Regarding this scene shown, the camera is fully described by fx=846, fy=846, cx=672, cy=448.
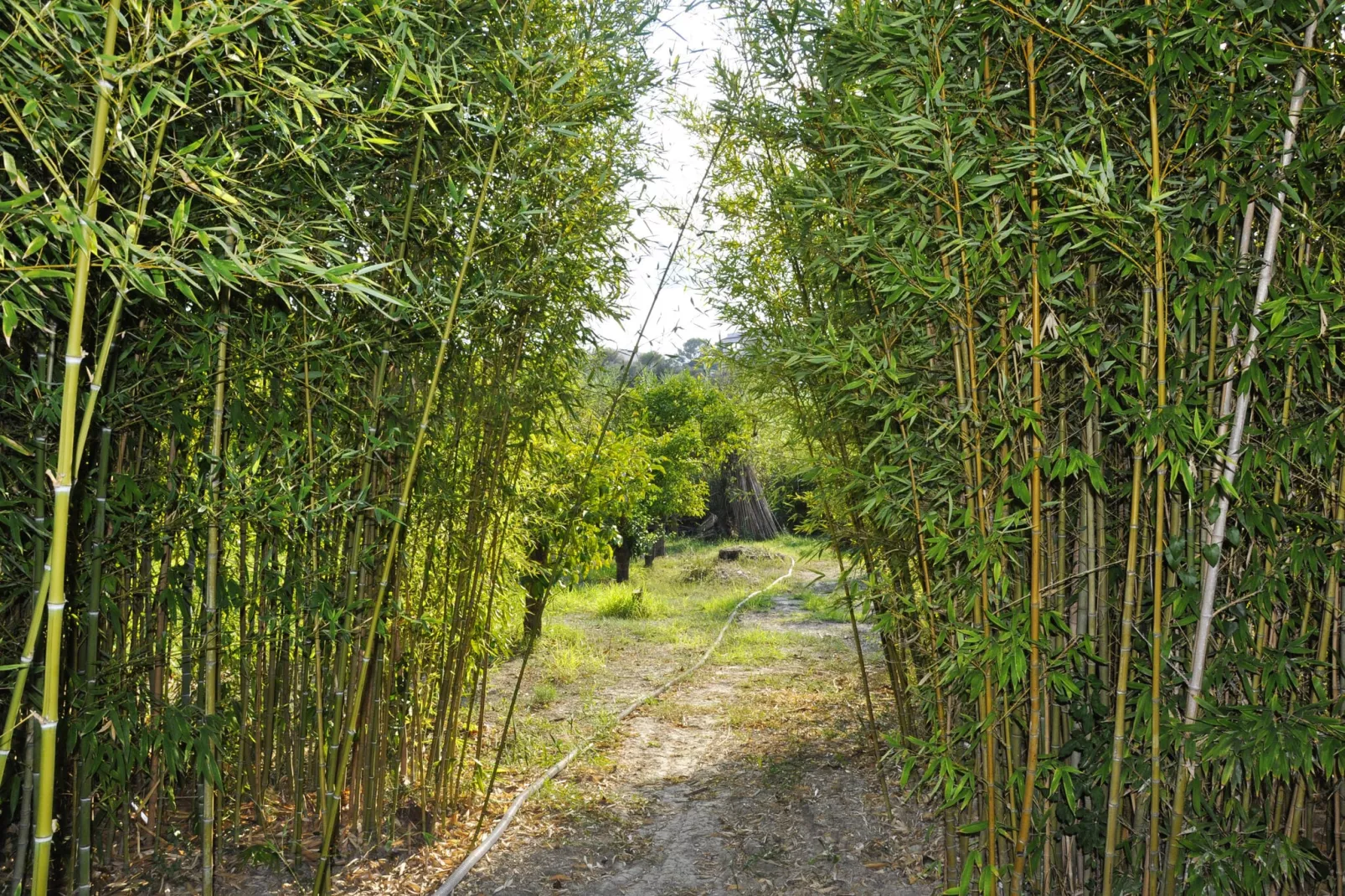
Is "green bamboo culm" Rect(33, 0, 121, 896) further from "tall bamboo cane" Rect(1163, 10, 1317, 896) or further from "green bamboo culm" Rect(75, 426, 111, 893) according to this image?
"tall bamboo cane" Rect(1163, 10, 1317, 896)

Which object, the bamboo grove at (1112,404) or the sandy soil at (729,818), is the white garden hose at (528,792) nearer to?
the sandy soil at (729,818)

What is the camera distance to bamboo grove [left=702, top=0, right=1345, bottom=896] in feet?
5.50

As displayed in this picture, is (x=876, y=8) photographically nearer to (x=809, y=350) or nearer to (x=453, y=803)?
(x=809, y=350)

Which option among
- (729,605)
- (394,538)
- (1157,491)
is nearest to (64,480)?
(394,538)

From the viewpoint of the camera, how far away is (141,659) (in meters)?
2.21

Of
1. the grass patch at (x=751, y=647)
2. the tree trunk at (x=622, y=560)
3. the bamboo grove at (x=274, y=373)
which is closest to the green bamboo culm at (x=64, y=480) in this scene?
the bamboo grove at (x=274, y=373)

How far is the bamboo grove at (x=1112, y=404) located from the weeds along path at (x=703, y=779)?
0.77 metres

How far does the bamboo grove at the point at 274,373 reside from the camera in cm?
133

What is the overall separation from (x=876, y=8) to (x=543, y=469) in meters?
2.78

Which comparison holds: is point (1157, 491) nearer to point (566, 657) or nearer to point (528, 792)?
point (528, 792)

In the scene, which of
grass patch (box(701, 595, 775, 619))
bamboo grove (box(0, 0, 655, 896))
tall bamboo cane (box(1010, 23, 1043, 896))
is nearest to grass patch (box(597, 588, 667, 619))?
grass patch (box(701, 595, 775, 619))

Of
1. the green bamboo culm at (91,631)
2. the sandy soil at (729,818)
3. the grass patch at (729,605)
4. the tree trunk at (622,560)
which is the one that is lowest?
the sandy soil at (729,818)

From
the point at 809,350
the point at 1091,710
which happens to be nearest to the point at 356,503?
the point at 809,350

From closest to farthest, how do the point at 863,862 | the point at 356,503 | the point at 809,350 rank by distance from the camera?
the point at 356,503 → the point at 809,350 → the point at 863,862
